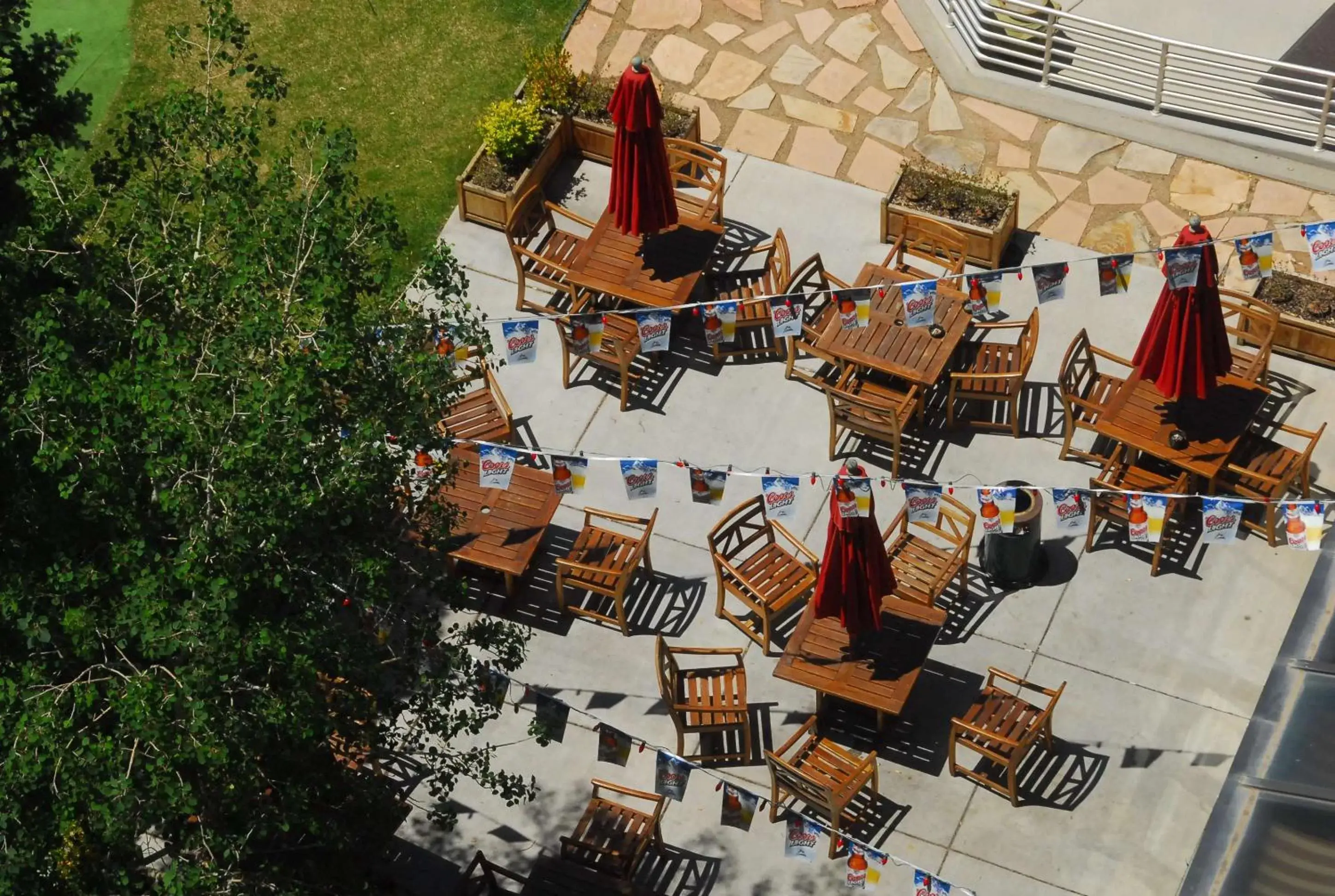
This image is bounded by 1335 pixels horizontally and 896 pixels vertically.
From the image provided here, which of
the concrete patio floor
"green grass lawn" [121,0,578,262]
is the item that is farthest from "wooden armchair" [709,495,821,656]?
"green grass lawn" [121,0,578,262]

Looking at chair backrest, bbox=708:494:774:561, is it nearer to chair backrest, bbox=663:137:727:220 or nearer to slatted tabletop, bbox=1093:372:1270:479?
slatted tabletop, bbox=1093:372:1270:479

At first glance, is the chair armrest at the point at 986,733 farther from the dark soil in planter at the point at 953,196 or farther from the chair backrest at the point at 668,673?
the dark soil in planter at the point at 953,196

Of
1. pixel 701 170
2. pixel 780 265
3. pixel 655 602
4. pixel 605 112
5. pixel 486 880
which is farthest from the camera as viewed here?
pixel 701 170

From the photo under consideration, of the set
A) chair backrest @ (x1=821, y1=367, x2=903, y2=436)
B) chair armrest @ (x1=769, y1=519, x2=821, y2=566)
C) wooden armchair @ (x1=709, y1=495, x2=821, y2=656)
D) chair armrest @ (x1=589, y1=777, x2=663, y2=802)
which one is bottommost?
chair armrest @ (x1=589, y1=777, x2=663, y2=802)

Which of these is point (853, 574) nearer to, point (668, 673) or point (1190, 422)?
point (668, 673)

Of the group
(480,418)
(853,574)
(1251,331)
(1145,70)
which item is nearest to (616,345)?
(480,418)

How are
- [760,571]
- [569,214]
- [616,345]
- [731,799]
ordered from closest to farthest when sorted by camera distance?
1. [731,799]
2. [760,571]
3. [616,345]
4. [569,214]

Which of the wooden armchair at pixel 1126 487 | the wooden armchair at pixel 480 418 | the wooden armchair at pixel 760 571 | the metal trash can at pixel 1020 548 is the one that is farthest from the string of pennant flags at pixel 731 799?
the wooden armchair at pixel 1126 487
